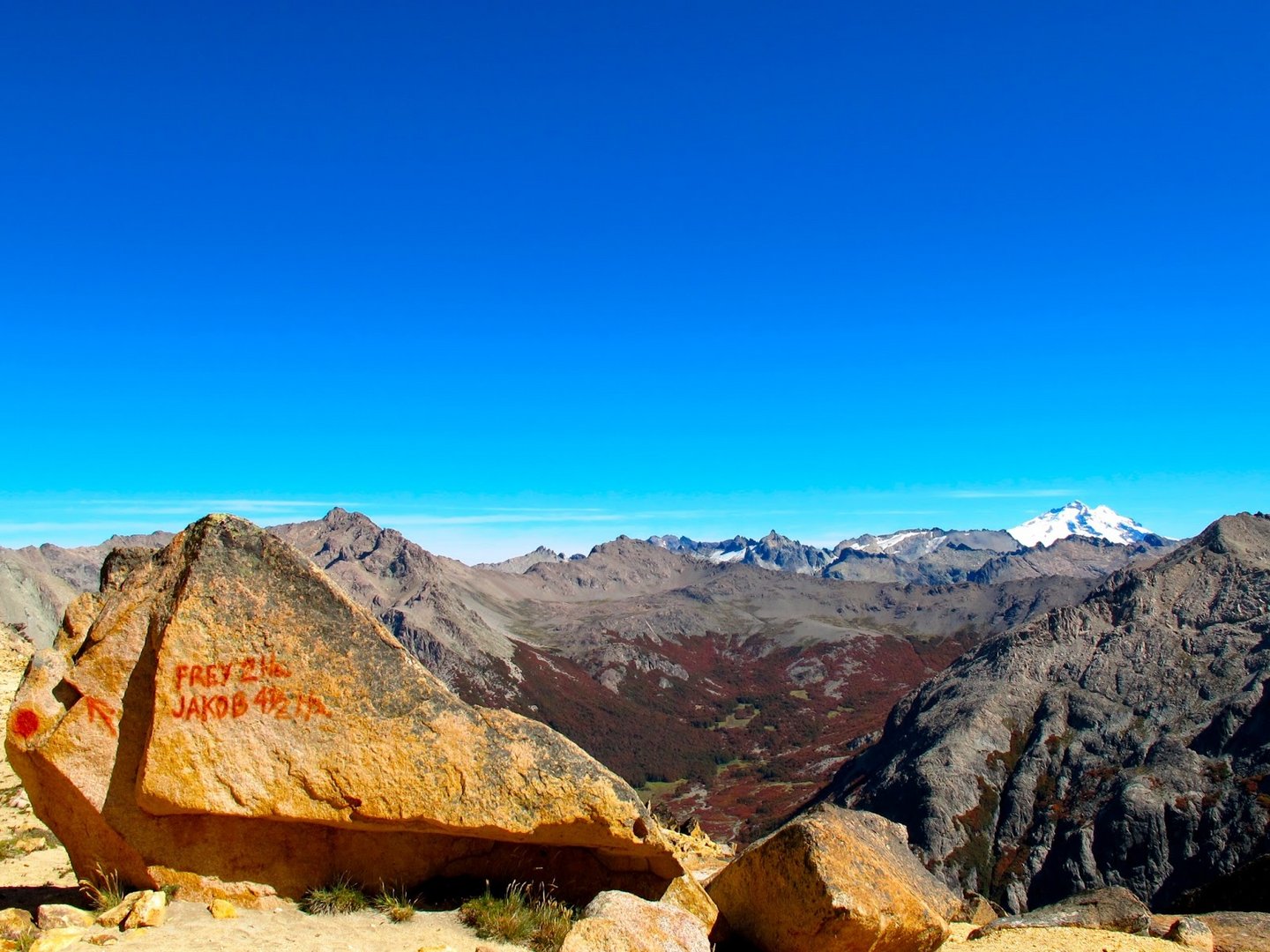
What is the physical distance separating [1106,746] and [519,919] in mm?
75280

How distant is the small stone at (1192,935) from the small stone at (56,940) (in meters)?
19.7

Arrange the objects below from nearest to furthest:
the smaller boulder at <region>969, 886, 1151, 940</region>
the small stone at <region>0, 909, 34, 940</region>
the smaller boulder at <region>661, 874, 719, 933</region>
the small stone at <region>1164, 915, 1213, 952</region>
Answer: the small stone at <region>0, 909, 34, 940</region>
the smaller boulder at <region>661, 874, 719, 933</region>
the small stone at <region>1164, 915, 1213, 952</region>
the smaller boulder at <region>969, 886, 1151, 940</region>

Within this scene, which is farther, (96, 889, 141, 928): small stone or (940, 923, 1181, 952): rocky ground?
(940, 923, 1181, 952): rocky ground

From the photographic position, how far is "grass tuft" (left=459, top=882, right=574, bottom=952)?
39.7 feet

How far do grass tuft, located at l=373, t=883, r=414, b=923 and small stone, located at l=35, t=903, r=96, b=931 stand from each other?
4.11 m

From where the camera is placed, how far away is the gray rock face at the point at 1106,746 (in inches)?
2285

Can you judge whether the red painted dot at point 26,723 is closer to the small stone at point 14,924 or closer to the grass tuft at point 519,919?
the small stone at point 14,924

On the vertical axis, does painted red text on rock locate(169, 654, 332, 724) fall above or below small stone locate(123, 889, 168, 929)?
above

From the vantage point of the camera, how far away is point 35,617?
118m

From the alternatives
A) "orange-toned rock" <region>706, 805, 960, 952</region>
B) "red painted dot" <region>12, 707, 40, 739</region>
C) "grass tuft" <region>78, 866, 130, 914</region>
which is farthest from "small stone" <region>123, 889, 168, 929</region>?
"orange-toned rock" <region>706, 805, 960, 952</region>

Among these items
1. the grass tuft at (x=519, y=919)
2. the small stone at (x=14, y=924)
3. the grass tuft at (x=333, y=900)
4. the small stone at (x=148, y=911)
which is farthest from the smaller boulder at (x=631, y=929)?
the small stone at (x=14, y=924)

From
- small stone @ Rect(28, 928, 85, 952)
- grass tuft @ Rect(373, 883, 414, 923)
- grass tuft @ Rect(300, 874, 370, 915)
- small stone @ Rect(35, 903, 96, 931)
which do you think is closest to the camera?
small stone @ Rect(28, 928, 85, 952)

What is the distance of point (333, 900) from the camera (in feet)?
41.9

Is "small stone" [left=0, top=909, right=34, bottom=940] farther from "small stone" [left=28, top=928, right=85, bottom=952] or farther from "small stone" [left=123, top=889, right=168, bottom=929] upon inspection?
"small stone" [left=123, top=889, right=168, bottom=929]
